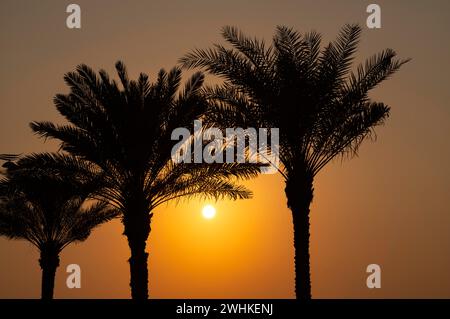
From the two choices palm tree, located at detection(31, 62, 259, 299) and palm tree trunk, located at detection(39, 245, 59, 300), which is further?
palm tree trunk, located at detection(39, 245, 59, 300)

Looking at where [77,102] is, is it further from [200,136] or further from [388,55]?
[388,55]

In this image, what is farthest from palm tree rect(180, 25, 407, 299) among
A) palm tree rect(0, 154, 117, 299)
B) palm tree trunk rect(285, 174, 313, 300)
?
palm tree rect(0, 154, 117, 299)

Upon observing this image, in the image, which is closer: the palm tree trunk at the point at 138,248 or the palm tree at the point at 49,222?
the palm tree trunk at the point at 138,248

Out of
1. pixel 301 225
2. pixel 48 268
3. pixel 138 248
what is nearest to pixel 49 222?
pixel 48 268

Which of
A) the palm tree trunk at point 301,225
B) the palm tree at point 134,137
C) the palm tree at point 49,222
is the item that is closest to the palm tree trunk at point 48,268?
the palm tree at point 49,222

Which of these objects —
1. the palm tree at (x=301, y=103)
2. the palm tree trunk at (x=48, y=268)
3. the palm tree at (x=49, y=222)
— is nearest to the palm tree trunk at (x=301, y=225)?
the palm tree at (x=301, y=103)

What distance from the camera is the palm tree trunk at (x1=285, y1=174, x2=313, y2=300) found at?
21.3 metres

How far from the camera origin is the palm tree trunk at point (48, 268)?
31047mm

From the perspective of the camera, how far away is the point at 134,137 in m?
21.7

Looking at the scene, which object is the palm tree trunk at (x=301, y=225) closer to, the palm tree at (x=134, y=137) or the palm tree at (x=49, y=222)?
the palm tree at (x=134, y=137)

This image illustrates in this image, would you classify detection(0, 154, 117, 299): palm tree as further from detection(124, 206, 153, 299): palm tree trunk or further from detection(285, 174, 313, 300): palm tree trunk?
detection(285, 174, 313, 300): palm tree trunk

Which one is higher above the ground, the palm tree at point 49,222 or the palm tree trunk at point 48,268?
the palm tree at point 49,222

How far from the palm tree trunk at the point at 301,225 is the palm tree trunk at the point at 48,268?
1295cm
